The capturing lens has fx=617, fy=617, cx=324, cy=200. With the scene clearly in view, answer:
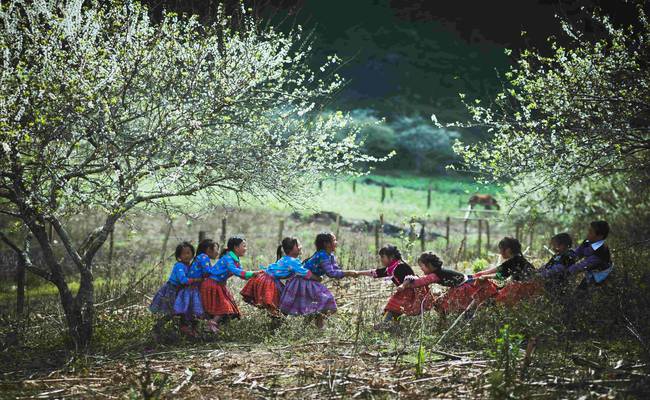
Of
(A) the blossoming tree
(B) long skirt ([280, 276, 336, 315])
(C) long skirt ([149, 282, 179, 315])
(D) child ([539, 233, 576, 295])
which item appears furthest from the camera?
(C) long skirt ([149, 282, 179, 315])

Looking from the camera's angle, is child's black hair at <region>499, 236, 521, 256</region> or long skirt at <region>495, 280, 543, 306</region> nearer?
long skirt at <region>495, 280, 543, 306</region>

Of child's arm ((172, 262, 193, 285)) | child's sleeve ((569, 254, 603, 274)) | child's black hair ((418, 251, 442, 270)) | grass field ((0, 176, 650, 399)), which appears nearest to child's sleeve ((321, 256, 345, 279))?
grass field ((0, 176, 650, 399))

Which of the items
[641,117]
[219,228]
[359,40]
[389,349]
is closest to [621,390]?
[389,349]

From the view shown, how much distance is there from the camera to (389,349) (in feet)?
25.7

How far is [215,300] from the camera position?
9312 millimetres

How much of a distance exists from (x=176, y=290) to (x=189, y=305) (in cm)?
43

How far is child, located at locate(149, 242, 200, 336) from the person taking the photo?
30.4 feet

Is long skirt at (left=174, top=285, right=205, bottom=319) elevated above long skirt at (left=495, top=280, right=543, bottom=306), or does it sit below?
below

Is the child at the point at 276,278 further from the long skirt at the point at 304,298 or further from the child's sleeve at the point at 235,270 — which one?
the child's sleeve at the point at 235,270

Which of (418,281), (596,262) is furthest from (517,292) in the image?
(418,281)

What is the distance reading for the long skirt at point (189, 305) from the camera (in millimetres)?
9234

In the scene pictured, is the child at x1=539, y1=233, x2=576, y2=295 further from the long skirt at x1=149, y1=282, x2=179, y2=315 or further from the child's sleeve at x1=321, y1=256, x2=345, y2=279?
the long skirt at x1=149, y1=282, x2=179, y2=315

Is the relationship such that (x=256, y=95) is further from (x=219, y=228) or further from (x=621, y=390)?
(x=219, y=228)

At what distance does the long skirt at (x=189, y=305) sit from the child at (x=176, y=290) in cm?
8
